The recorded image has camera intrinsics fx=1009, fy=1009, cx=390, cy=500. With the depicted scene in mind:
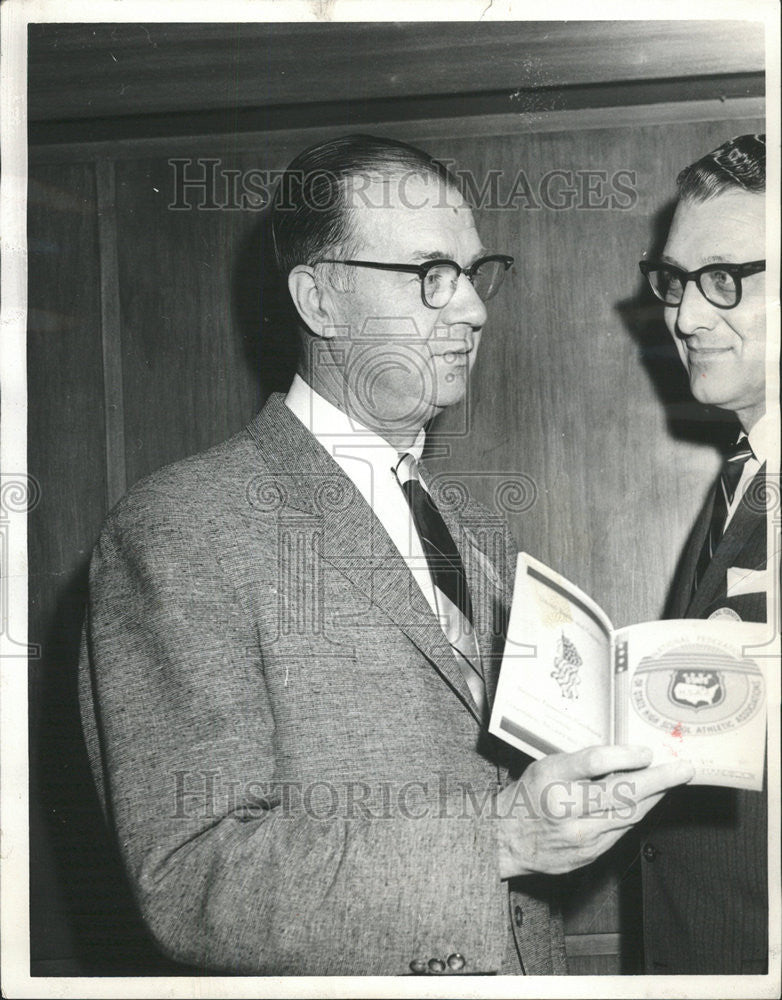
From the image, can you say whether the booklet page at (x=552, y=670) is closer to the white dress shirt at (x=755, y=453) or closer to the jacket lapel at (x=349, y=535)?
the jacket lapel at (x=349, y=535)

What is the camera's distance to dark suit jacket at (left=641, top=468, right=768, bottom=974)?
4.67 feet

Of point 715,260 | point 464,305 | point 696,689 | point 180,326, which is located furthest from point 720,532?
point 180,326

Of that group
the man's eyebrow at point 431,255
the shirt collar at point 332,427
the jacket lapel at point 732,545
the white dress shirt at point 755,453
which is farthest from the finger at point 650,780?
the man's eyebrow at point 431,255

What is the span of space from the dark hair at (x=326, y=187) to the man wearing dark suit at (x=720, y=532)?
15.6 inches

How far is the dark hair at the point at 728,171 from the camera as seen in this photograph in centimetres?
151

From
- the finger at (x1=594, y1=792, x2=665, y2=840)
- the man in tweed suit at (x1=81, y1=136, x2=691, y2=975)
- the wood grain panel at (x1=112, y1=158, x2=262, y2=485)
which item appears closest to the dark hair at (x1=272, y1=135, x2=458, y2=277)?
the man in tweed suit at (x1=81, y1=136, x2=691, y2=975)

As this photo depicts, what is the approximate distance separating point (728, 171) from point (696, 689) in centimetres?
79

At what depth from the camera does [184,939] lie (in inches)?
48.6

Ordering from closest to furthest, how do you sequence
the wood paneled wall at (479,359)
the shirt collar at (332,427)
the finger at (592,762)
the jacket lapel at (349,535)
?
the finger at (592,762) < the jacket lapel at (349,535) < the shirt collar at (332,427) < the wood paneled wall at (479,359)

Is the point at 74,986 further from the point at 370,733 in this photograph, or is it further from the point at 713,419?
the point at 713,419

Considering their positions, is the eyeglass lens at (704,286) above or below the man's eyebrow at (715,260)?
below

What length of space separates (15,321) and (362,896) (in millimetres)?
963

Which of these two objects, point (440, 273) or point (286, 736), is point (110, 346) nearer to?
point (440, 273)

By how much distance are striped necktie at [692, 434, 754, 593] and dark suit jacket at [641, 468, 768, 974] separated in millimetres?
80
